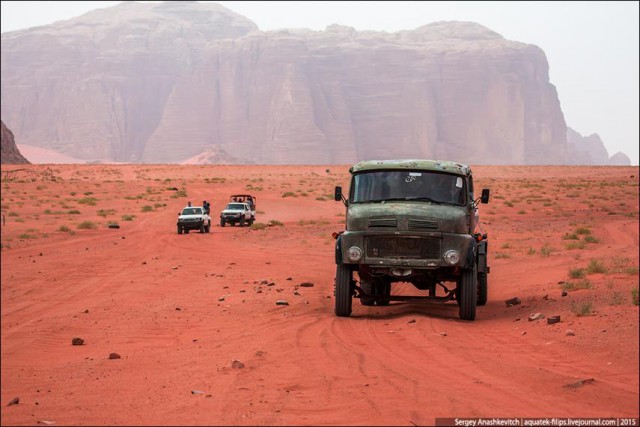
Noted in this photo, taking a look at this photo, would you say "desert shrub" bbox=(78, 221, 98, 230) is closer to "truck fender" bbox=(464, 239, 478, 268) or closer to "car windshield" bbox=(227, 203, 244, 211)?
"car windshield" bbox=(227, 203, 244, 211)

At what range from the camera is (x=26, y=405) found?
8.66 meters

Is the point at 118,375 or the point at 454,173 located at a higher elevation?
the point at 454,173

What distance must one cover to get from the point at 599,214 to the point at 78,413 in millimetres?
41864

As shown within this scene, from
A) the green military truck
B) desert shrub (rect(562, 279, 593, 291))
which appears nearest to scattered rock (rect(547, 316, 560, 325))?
the green military truck

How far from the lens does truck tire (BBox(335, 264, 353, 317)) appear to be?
48.1ft

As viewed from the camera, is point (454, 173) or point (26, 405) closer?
point (26, 405)

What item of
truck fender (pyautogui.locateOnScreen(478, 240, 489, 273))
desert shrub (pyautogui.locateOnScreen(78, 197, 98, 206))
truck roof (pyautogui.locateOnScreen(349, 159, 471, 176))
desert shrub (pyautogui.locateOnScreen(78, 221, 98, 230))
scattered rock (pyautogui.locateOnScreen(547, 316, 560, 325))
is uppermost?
truck roof (pyautogui.locateOnScreen(349, 159, 471, 176))

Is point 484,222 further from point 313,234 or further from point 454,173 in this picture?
point 454,173

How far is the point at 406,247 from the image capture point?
46.5 feet

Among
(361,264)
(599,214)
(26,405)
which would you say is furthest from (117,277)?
(599,214)

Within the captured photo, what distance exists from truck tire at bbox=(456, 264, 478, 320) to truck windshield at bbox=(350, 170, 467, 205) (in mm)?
1432

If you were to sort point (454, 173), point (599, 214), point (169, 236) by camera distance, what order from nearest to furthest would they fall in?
point (454, 173)
point (169, 236)
point (599, 214)

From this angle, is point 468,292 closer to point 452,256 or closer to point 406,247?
point 452,256

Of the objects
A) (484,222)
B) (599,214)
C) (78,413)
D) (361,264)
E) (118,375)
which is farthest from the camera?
(599,214)
